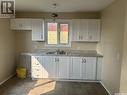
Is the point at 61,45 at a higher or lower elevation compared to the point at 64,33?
lower

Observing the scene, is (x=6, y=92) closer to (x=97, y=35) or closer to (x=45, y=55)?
(x=45, y=55)

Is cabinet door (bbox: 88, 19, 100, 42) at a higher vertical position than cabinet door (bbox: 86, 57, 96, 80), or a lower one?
higher

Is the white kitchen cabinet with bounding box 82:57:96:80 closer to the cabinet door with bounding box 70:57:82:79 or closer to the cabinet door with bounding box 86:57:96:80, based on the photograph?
the cabinet door with bounding box 86:57:96:80

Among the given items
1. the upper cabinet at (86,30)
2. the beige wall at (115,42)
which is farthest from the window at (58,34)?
the beige wall at (115,42)

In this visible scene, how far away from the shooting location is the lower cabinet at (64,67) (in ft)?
17.9

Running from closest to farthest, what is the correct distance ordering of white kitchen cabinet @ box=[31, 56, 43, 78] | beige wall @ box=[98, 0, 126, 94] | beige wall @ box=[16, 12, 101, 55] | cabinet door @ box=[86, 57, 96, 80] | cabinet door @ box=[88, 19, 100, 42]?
beige wall @ box=[98, 0, 126, 94] < cabinet door @ box=[86, 57, 96, 80] < white kitchen cabinet @ box=[31, 56, 43, 78] < cabinet door @ box=[88, 19, 100, 42] < beige wall @ box=[16, 12, 101, 55]

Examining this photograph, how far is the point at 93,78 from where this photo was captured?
5.50m

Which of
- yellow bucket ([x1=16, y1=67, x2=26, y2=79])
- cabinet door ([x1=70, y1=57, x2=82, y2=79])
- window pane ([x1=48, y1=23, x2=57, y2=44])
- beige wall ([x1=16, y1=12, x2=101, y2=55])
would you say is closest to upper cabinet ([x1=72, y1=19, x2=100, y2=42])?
beige wall ([x1=16, y1=12, x2=101, y2=55])

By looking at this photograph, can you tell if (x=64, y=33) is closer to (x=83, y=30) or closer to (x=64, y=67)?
(x=83, y=30)

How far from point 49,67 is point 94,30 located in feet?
7.07

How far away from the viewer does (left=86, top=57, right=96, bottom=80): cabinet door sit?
5.43m

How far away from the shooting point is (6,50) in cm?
538

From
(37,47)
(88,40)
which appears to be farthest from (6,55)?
(88,40)

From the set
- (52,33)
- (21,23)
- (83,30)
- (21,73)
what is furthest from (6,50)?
(83,30)
